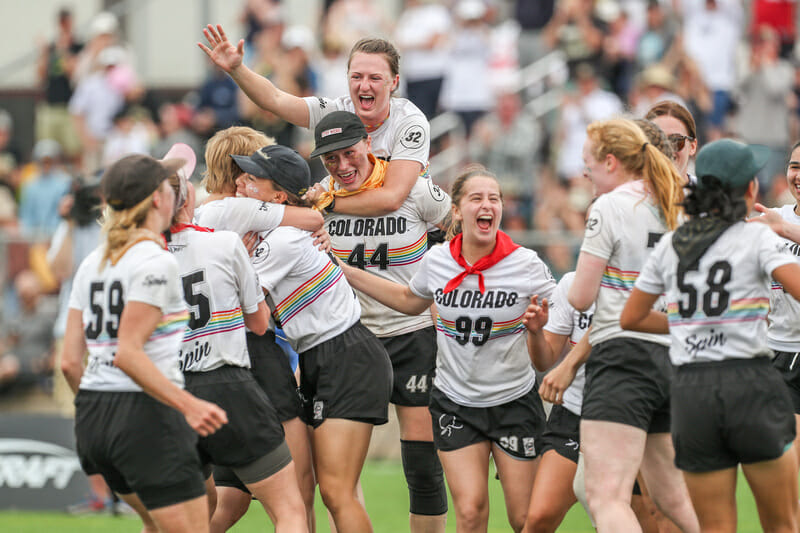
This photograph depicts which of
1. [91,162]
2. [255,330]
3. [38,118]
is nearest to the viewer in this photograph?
[255,330]

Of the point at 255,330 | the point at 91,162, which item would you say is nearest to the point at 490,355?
the point at 255,330

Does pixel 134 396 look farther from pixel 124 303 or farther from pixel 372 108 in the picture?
pixel 372 108

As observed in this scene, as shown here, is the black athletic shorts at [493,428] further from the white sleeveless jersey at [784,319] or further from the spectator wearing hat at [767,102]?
the spectator wearing hat at [767,102]

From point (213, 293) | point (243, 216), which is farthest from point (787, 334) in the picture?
point (213, 293)

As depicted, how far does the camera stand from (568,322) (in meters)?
6.43

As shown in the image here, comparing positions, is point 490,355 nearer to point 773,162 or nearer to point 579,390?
point 579,390

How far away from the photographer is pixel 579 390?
642 centimetres

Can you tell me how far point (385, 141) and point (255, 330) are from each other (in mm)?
1675

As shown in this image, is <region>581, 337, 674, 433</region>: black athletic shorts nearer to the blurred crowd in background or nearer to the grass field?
the grass field

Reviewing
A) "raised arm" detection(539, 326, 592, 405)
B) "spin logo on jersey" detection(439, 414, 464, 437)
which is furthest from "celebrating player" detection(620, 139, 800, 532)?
"spin logo on jersey" detection(439, 414, 464, 437)

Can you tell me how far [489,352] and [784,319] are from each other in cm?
185

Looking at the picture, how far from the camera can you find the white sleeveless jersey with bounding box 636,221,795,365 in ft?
16.7

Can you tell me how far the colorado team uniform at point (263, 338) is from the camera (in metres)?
6.33

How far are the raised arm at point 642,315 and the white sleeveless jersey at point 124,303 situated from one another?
6.72 feet
